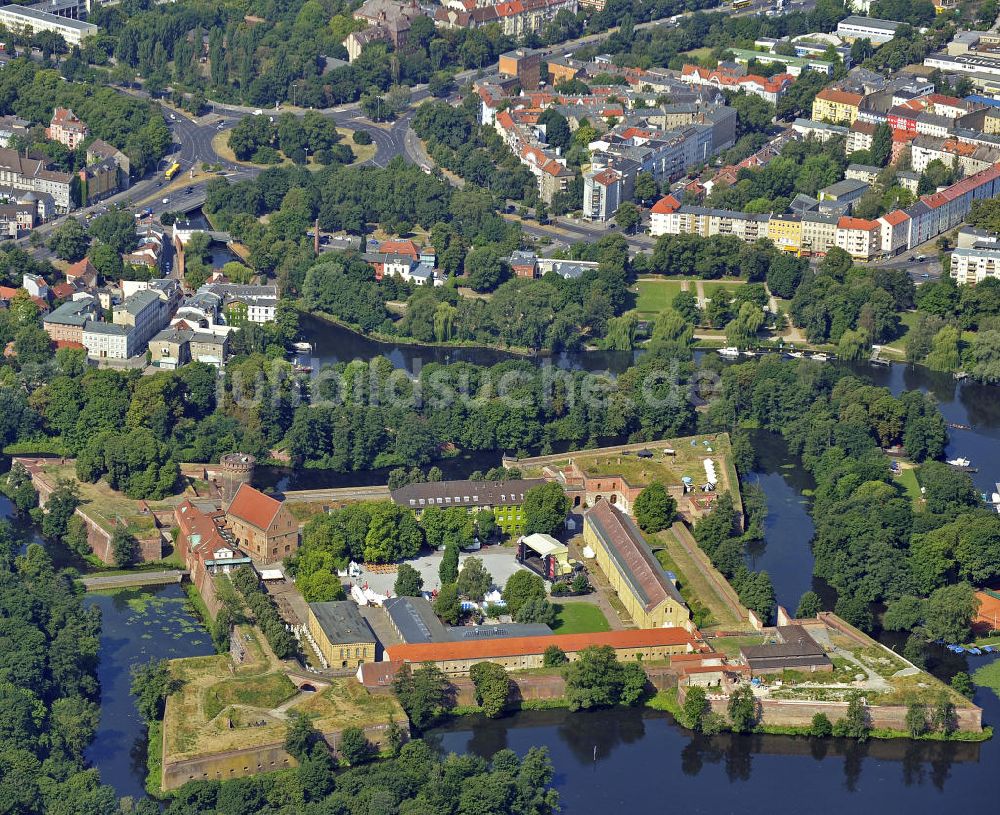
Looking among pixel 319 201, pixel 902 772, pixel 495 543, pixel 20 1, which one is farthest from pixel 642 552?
pixel 20 1

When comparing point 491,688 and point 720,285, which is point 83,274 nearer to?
point 720,285

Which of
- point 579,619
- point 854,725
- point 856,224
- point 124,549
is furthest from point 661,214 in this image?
point 854,725

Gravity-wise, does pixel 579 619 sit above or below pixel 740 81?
below

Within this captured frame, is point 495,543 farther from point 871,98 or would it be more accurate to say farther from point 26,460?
point 871,98

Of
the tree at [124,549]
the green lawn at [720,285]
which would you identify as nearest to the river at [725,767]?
the tree at [124,549]

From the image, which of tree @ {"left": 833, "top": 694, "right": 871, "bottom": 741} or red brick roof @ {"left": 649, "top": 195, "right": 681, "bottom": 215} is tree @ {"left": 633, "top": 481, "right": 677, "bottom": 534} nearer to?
tree @ {"left": 833, "top": 694, "right": 871, "bottom": 741}

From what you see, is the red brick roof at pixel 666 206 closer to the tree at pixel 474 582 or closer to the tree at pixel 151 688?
the tree at pixel 474 582
